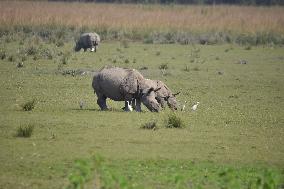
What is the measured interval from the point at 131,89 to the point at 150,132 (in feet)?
10.8

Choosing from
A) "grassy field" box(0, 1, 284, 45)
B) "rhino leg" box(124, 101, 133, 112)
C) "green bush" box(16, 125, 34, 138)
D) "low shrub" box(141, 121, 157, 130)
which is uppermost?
"green bush" box(16, 125, 34, 138)

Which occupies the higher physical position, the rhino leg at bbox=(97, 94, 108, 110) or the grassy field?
the rhino leg at bbox=(97, 94, 108, 110)

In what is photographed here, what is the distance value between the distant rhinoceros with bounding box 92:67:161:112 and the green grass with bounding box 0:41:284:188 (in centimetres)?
38

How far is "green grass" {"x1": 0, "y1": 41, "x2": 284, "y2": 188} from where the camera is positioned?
1355cm

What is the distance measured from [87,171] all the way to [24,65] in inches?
921

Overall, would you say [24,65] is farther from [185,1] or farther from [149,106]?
[185,1]

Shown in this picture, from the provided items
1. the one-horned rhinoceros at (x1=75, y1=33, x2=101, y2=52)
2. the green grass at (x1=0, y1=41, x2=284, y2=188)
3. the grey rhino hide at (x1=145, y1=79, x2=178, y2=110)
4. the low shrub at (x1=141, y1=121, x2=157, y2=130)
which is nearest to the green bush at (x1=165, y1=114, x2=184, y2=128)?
the green grass at (x1=0, y1=41, x2=284, y2=188)

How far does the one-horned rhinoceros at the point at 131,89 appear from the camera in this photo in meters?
20.9

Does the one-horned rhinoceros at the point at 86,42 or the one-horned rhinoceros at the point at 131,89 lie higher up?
the one-horned rhinoceros at the point at 131,89

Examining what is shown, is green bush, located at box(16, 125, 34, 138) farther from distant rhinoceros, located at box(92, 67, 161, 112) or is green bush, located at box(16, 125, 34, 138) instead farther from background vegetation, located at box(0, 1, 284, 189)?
distant rhinoceros, located at box(92, 67, 161, 112)

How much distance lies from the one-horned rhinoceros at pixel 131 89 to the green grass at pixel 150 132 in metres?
0.40

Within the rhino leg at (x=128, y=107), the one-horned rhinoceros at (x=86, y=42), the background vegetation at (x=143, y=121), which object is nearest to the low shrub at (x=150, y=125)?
the background vegetation at (x=143, y=121)

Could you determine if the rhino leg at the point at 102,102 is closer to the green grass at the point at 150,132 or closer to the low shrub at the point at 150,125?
the green grass at the point at 150,132

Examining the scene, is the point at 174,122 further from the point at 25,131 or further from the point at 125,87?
the point at 25,131
